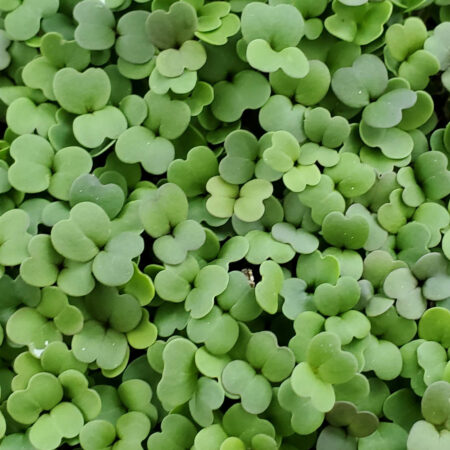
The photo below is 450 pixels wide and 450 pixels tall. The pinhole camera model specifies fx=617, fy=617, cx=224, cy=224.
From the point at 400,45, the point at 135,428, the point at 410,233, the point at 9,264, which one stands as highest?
the point at 400,45

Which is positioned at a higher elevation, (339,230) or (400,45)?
(400,45)

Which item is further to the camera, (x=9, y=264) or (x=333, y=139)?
(x=333, y=139)

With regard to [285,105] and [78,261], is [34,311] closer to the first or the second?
[78,261]

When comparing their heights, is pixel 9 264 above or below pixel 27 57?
below

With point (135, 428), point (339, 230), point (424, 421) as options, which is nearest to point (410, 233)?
point (339, 230)

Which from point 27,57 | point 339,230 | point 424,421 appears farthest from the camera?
point 27,57

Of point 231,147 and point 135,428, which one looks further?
point 231,147

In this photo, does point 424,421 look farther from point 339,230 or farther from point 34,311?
point 34,311

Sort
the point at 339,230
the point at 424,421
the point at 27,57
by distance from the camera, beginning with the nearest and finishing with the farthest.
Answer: the point at 424,421, the point at 339,230, the point at 27,57

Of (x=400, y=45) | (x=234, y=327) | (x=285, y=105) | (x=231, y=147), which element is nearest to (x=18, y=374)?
(x=234, y=327)
